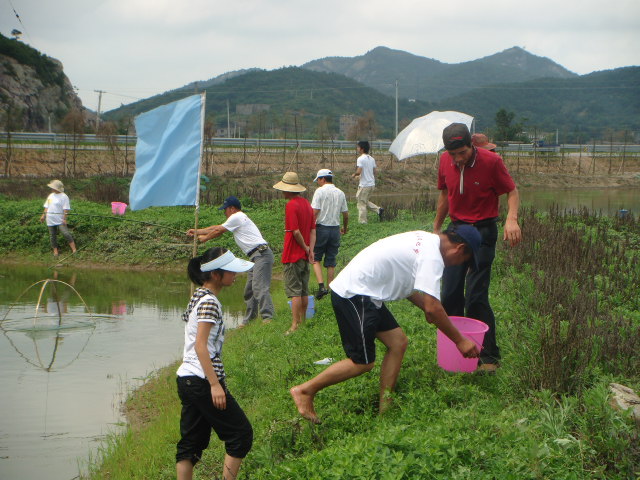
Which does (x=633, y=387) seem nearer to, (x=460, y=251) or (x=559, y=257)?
(x=460, y=251)

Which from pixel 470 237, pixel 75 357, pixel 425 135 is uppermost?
pixel 425 135

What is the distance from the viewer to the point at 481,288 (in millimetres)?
5980

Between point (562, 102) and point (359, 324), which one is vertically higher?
point (562, 102)

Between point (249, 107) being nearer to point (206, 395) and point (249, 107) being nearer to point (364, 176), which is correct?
point (364, 176)

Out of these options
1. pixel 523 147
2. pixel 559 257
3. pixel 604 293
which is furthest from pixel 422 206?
pixel 523 147

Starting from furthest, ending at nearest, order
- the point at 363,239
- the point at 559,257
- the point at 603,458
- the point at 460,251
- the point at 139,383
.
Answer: the point at 363,239 → the point at 559,257 → the point at 139,383 → the point at 460,251 → the point at 603,458

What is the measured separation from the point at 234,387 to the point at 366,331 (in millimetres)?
2307

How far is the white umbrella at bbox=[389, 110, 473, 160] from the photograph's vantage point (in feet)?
64.0

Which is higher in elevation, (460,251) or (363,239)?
(460,251)

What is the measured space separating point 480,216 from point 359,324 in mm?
1684

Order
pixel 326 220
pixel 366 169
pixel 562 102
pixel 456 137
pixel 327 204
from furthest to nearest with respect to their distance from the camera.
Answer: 1. pixel 562 102
2. pixel 366 169
3. pixel 326 220
4. pixel 327 204
5. pixel 456 137

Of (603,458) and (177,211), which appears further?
(177,211)

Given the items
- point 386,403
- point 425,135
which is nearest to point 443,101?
point 425,135

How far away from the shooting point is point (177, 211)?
1889 centimetres
